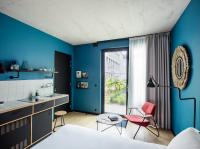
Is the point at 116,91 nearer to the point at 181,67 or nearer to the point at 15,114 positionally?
the point at 181,67

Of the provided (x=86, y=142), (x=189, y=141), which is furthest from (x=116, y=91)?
(x=189, y=141)

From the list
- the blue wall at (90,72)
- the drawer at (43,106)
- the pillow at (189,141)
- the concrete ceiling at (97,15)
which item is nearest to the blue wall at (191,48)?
the concrete ceiling at (97,15)

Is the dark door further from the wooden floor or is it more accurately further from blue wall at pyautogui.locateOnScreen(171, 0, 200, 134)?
blue wall at pyautogui.locateOnScreen(171, 0, 200, 134)

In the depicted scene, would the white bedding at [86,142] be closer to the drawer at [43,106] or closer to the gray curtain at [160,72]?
the drawer at [43,106]

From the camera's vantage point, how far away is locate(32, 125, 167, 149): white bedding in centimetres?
147

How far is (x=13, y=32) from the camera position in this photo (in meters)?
2.77

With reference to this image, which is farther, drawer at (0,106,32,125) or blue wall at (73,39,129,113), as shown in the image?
blue wall at (73,39,129,113)

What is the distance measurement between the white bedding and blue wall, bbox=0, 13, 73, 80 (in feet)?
6.05

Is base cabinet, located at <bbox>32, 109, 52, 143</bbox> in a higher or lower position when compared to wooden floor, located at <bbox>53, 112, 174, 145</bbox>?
higher

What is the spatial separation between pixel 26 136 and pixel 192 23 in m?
3.48

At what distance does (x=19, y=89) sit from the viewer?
9.37ft

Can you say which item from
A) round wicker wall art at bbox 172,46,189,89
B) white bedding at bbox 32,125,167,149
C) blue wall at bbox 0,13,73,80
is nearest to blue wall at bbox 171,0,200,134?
round wicker wall art at bbox 172,46,189,89

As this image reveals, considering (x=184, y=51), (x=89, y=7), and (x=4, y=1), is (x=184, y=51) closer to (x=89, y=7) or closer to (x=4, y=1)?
(x=89, y=7)

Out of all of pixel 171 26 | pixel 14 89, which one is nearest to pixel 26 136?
pixel 14 89
